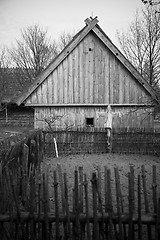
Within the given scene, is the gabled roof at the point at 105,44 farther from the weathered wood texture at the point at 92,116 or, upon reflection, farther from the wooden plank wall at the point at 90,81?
the weathered wood texture at the point at 92,116

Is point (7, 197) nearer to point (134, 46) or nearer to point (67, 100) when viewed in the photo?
point (67, 100)

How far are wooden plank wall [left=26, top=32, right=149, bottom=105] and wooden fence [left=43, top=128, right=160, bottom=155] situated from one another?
68.9 inches

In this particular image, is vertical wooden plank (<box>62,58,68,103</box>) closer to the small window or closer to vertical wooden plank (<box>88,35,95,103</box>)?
vertical wooden plank (<box>88,35,95,103</box>)

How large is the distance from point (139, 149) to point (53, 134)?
4868 millimetres

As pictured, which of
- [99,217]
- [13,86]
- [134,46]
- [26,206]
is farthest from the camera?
[13,86]

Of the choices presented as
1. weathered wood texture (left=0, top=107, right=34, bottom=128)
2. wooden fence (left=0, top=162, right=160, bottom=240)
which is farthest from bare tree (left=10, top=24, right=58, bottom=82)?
wooden fence (left=0, top=162, right=160, bottom=240)

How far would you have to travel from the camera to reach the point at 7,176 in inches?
109

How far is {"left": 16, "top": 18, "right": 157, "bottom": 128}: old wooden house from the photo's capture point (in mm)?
Answer: 11094

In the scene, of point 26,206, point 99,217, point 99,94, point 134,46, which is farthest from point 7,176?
point 134,46

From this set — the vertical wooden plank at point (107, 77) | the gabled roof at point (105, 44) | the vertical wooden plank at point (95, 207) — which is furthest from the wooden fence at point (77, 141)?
the vertical wooden plank at point (95, 207)

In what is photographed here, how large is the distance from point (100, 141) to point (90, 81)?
3.45 meters

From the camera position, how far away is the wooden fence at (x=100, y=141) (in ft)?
35.9

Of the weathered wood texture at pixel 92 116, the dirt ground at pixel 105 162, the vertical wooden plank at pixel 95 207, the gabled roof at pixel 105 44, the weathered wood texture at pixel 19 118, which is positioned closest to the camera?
the vertical wooden plank at pixel 95 207

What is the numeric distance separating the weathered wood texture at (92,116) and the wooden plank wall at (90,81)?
1.51 feet
